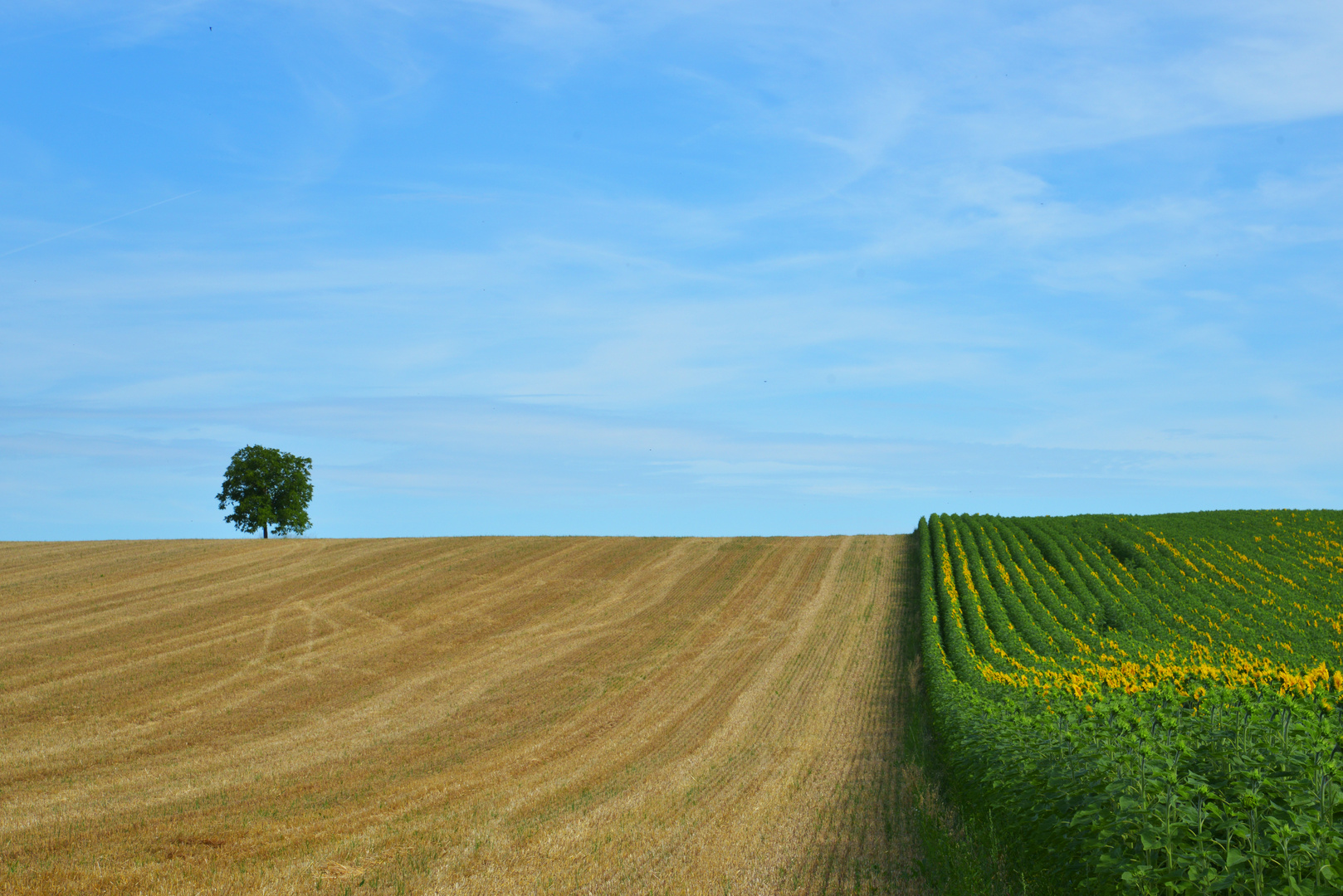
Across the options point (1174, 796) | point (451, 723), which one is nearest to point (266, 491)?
point (451, 723)

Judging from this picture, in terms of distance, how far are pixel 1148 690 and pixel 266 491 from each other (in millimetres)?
61934

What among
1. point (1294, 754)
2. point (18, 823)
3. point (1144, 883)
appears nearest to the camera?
point (1144, 883)

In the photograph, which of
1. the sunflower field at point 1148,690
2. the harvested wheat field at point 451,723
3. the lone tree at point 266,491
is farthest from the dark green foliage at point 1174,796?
the lone tree at point 266,491

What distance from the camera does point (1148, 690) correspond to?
20.1 metres

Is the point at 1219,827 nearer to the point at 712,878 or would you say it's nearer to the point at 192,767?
the point at 712,878

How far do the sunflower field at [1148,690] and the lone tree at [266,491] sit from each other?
44.1m

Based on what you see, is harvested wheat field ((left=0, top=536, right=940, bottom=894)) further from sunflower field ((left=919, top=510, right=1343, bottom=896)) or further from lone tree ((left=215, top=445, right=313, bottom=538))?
lone tree ((left=215, top=445, right=313, bottom=538))

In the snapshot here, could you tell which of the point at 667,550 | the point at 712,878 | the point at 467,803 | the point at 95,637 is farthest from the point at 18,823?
the point at 667,550

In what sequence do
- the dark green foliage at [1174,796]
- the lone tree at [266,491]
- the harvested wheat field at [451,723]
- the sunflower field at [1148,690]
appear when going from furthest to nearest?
the lone tree at [266,491], the harvested wheat field at [451,723], the sunflower field at [1148,690], the dark green foliage at [1174,796]

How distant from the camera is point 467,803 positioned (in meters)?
16.9

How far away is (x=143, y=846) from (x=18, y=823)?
3425 millimetres

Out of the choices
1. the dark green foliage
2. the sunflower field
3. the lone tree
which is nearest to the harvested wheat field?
the sunflower field

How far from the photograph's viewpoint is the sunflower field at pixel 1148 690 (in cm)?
726

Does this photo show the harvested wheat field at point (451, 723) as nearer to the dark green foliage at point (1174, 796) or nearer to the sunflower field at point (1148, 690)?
the sunflower field at point (1148, 690)
